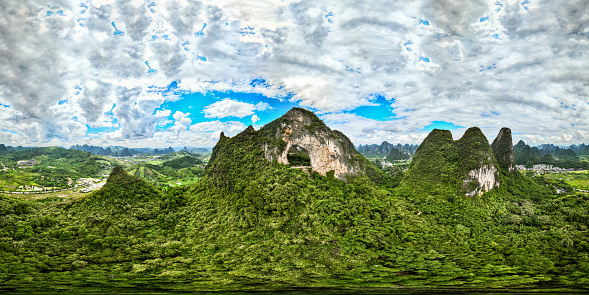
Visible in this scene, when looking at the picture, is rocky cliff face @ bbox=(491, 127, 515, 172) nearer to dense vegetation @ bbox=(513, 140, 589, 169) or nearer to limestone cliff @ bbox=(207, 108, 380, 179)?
limestone cliff @ bbox=(207, 108, 380, 179)

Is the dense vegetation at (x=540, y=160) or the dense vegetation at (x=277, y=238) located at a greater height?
the dense vegetation at (x=540, y=160)

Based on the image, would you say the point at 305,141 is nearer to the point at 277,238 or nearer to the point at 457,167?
the point at 277,238

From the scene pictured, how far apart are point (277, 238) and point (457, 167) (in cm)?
4484

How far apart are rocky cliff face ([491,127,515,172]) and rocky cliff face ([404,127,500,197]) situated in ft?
32.8

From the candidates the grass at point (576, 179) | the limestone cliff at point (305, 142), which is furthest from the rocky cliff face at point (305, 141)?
the grass at point (576, 179)

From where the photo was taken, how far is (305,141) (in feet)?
134

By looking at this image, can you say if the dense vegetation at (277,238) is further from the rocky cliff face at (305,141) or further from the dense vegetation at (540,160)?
the dense vegetation at (540,160)

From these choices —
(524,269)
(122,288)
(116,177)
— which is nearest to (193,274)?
(122,288)

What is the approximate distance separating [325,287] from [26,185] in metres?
101

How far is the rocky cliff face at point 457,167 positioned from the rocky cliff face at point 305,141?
81.1 ft

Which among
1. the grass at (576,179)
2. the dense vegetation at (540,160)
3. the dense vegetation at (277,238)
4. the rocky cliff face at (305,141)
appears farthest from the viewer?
the dense vegetation at (540,160)

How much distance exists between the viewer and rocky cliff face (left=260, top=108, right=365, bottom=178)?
131 ft

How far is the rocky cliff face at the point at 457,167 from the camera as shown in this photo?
4781 centimetres

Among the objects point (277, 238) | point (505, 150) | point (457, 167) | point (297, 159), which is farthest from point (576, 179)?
point (277, 238)
